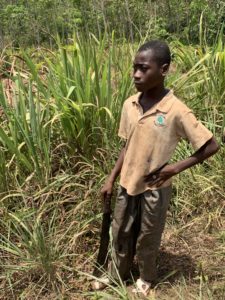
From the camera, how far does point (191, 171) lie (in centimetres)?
290

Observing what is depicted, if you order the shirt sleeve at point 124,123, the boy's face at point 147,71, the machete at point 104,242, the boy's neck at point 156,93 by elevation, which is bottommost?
the machete at point 104,242

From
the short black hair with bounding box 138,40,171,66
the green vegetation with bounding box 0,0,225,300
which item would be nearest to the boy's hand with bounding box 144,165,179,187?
the short black hair with bounding box 138,40,171,66

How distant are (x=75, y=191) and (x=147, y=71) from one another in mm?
1094

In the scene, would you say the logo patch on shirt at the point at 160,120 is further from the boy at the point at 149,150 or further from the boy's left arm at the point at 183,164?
the boy's left arm at the point at 183,164

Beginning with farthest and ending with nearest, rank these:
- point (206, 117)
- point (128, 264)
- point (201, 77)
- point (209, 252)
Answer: point (201, 77), point (206, 117), point (209, 252), point (128, 264)

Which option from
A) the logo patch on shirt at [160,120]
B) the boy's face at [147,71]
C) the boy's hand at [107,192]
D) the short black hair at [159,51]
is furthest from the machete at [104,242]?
the short black hair at [159,51]

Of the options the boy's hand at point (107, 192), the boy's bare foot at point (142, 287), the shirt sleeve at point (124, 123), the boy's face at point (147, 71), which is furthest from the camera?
the boy's bare foot at point (142, 287)

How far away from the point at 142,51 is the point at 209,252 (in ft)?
4.28

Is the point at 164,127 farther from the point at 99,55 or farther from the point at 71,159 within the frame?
the point at 99,55

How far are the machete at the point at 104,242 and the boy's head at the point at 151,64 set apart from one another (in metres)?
0.63

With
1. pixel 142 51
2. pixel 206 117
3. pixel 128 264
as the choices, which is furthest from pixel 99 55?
pixel 128 264

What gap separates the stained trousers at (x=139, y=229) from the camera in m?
1.98

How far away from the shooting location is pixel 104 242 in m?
2.25

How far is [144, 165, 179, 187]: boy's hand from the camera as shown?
1.86 metres
